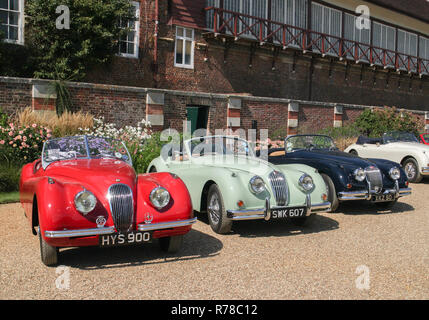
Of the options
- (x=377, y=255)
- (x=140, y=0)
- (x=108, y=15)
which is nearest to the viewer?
(x=377, y=255)

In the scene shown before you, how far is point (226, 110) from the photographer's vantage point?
16438mm

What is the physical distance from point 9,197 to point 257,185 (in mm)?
5132

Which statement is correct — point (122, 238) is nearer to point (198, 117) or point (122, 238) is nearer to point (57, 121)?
point (57, 121)

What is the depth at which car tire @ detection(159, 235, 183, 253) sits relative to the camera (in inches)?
199

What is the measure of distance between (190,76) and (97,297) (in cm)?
1626

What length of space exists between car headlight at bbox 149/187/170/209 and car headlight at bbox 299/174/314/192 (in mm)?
2418

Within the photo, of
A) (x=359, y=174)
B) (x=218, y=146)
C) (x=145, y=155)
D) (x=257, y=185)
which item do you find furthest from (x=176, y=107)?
(x=257, y=185)

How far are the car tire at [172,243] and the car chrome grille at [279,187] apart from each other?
5.72ft

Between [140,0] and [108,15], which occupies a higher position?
[140,0]

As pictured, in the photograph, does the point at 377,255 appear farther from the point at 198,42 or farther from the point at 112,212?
the point at 198,42

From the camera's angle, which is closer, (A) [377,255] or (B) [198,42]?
(A) [377,255]

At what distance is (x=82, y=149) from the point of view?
19.7 feet
